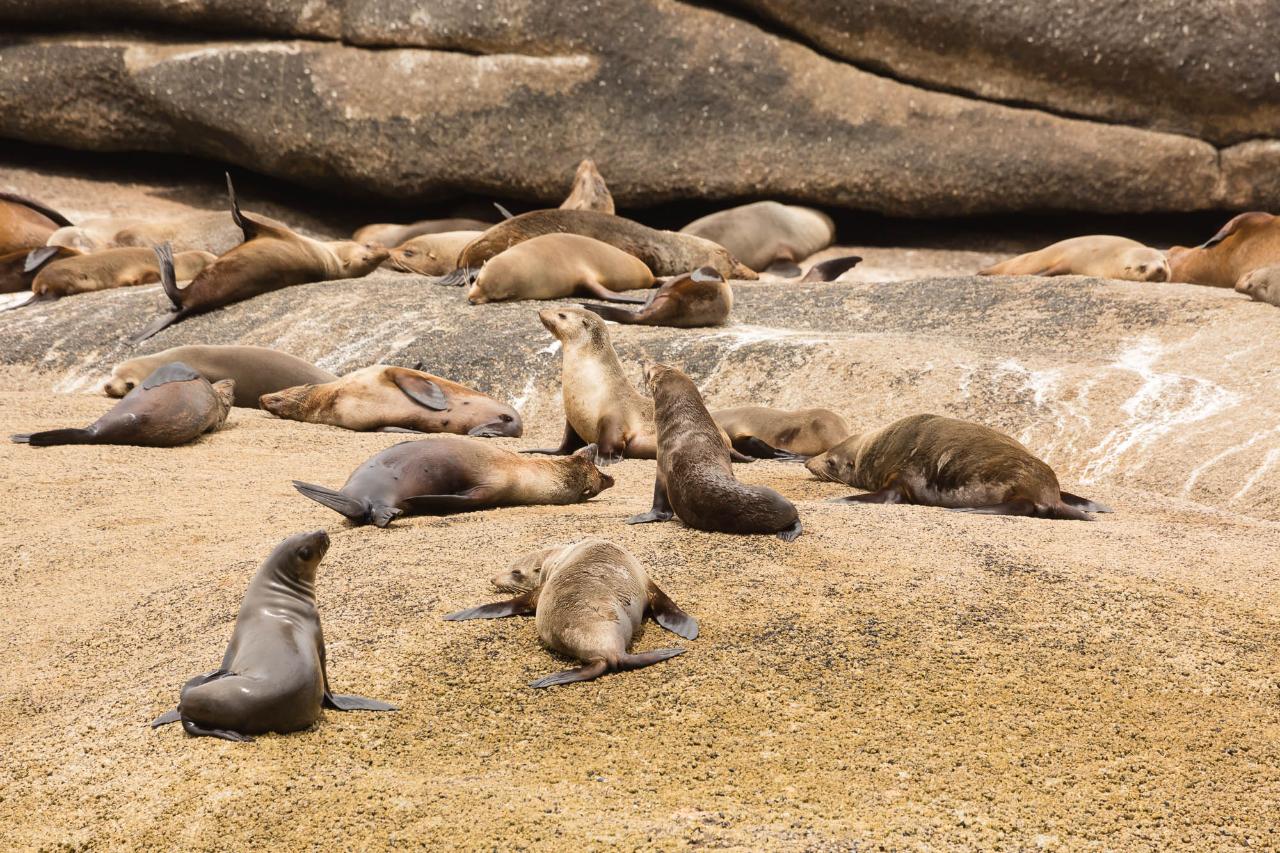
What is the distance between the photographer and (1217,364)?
7.18m

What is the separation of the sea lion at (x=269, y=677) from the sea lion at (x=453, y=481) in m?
1.47

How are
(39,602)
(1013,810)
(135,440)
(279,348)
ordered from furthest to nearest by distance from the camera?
(279,348)
(135,440)
(39,602)
(1013,810)

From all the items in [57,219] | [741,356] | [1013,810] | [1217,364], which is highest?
[1013,810]

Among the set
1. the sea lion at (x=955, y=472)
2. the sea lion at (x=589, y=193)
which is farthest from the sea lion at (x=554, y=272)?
the sea lion at (x=955, y=472)

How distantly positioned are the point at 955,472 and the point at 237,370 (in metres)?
4.37

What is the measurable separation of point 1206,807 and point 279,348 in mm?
7370

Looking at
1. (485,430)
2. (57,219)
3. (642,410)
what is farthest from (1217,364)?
(57,219)

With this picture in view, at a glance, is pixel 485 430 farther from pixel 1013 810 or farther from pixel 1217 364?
pixel 1013 810

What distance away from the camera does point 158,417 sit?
6230 mm

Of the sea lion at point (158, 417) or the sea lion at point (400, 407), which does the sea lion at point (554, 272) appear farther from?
the sea lion at point (158, 417)

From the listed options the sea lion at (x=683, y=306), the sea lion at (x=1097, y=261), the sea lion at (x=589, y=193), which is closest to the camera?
the sea lion at (x=683, y=306)

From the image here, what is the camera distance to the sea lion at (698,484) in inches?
162

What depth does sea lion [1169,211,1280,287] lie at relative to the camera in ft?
30.3

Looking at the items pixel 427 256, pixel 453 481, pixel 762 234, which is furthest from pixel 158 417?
pixel 762 234
